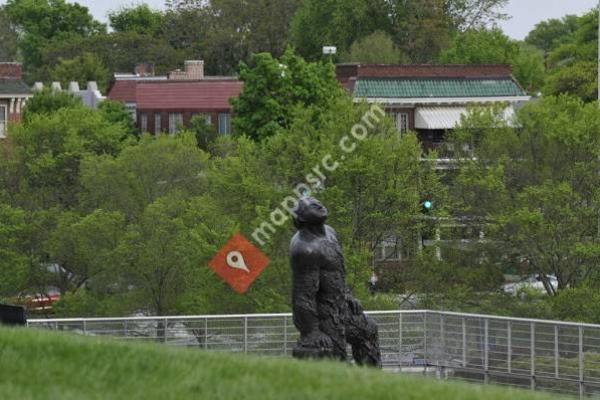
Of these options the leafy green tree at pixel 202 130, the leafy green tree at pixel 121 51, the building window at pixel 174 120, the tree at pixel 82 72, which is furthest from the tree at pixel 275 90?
the leafy green tree at pixel 121 51

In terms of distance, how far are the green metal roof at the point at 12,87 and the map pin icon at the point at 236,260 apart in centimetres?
3729

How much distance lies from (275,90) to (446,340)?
42167 millimetres

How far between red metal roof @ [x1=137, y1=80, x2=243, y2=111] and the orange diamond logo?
43.8 metres

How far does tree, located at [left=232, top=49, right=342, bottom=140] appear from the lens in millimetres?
76812

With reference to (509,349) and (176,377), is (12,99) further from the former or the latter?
(176,377)

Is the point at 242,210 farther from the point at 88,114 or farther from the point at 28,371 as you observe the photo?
the point at 28,371

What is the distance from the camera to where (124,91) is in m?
112

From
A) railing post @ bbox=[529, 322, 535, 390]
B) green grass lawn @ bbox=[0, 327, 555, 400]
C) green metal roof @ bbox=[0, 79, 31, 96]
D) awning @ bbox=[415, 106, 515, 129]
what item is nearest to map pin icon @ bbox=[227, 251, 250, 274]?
railing post @ bbox=[529, 322, 535, 390]

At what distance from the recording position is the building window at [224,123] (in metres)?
96.7

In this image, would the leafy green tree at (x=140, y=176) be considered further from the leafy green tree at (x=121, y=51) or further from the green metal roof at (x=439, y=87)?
the leafy green tree at (x=121, y=51)

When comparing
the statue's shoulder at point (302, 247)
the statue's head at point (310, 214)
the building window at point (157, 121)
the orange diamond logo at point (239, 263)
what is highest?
the building window at point (157, 121)

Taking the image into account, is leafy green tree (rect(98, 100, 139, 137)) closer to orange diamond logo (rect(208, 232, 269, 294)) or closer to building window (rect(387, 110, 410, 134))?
building window (rect(387, 110, 410, 134))

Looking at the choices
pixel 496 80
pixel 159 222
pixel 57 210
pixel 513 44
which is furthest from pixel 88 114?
pixel 513 44

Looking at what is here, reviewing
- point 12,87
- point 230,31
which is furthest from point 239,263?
point 230,31
